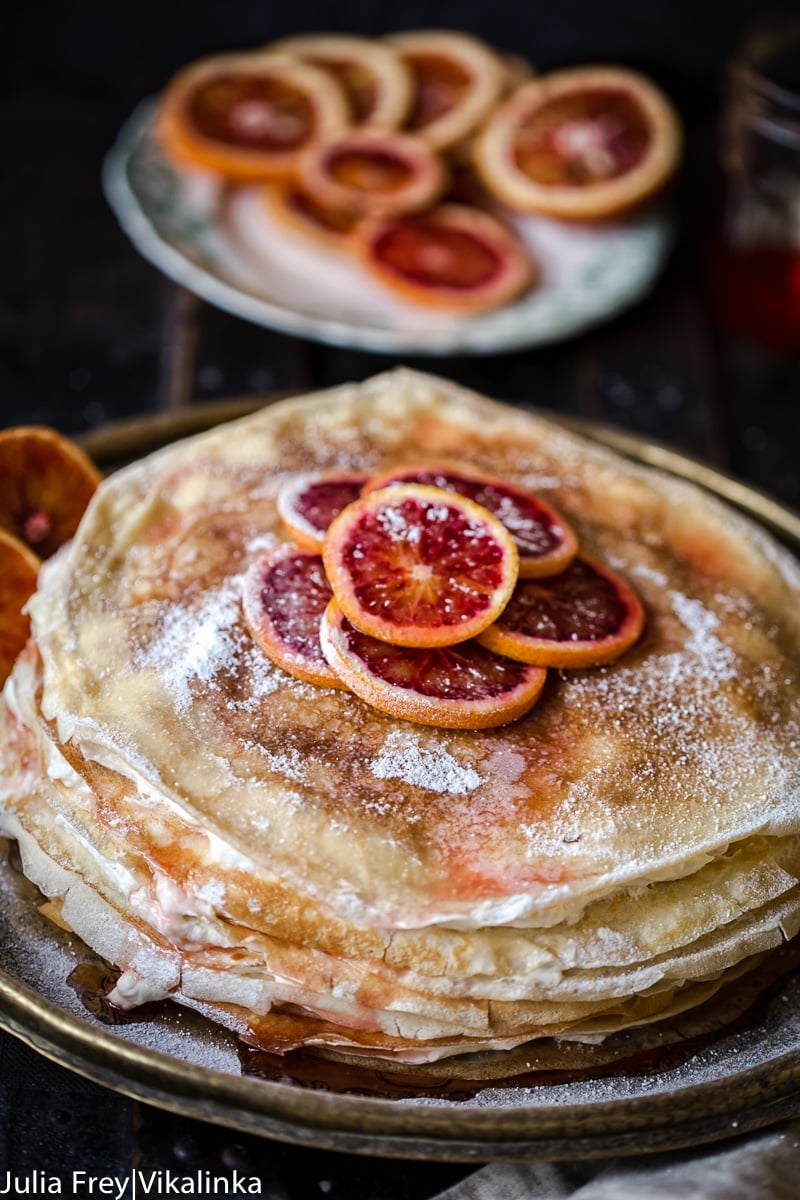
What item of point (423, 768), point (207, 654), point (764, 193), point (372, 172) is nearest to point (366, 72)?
point (372, 172)

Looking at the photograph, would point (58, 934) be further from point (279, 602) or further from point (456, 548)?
point (456, 548)

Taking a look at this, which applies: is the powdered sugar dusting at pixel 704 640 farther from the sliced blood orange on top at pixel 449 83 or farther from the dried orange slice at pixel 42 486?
the sliced blood orange on top at pixel 449 83

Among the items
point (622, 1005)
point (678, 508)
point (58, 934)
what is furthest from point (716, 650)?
point (58, 934)

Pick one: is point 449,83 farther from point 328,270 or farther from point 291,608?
point 291,608

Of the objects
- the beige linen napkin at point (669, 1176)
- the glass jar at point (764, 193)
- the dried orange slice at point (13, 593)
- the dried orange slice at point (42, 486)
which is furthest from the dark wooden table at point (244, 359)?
the beige linen napkin at point (669, 1176)

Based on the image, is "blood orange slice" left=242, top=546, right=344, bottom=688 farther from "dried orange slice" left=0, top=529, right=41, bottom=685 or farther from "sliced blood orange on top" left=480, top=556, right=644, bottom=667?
"dried orange slice" left=0, top=529, right=41, bottom=685

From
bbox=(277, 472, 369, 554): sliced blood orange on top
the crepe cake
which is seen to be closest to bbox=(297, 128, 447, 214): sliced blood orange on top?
bbox=(277, 472, 369, 554): sliced blood orange on top
